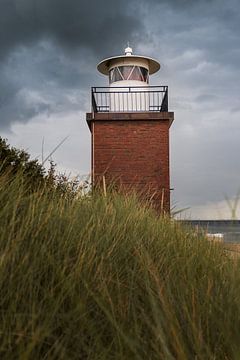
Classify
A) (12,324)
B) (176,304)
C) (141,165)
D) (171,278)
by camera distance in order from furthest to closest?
1. (141,165)
2. (171,278)
3. (176,304)
4. (12,324)

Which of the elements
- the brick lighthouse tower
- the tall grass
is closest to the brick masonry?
the brick lighthouse tower

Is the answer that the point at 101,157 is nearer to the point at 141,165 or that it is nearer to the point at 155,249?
the point at 141,165

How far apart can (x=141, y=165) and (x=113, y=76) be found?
287cm

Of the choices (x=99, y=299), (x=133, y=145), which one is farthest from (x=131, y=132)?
(x=99, y=299)

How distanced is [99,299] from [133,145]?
47.9 ft

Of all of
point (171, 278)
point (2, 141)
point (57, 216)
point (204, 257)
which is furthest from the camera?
point (2, 141)

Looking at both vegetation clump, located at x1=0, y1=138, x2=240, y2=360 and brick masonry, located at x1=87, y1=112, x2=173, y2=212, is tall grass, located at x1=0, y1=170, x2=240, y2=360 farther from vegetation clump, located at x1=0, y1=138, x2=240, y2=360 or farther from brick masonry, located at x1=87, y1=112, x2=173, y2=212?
brick masonry, located at x1=87, y1=112, x2=173, y2=212

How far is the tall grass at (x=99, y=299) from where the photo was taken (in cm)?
267

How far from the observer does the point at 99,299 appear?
3.15 m

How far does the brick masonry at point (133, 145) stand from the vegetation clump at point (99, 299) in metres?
12.1

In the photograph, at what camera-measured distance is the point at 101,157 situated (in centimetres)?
1761

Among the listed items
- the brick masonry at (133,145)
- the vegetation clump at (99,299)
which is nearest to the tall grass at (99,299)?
the vegetation clump at (99,299)

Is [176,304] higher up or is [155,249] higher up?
[155,249]

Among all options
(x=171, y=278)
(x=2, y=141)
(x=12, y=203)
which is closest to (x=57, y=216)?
(x=12, y=203)
